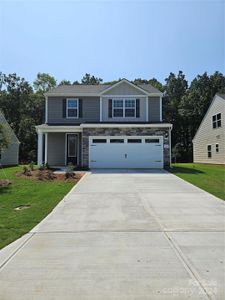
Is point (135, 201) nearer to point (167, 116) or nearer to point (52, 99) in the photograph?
point (52, 99)

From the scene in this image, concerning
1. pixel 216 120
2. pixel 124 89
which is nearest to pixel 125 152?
pixel 124 89

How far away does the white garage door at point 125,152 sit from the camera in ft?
66.6

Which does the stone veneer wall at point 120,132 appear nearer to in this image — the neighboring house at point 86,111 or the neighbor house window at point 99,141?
the neighbor house window at point 99,141

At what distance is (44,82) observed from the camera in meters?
46.5

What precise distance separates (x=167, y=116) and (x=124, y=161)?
27.3 m

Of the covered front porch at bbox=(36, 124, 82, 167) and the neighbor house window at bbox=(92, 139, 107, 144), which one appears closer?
the neighbor house window at bbox=(92, 139, 107, 144)

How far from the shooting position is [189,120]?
45.0 m

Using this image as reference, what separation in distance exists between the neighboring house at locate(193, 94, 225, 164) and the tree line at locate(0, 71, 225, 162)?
7703 mm

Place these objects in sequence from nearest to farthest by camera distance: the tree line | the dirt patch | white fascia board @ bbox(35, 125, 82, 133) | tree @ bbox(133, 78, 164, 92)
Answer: the dirt patch
white fascia board @ bbox(35, 125, 82, 133)
the tree line
tree @ bbox(133, 78, 164, 92)

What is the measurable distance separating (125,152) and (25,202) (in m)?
11.3

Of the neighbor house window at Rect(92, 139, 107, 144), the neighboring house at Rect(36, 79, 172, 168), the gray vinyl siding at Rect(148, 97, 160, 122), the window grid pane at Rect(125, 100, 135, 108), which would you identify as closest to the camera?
the neighbor house window at Rect(92, 139, 107, 144)

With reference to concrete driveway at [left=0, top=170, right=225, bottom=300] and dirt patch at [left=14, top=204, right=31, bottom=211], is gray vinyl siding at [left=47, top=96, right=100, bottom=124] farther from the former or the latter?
dirt patch at [left=14, top=204, right=31, bottom=211]

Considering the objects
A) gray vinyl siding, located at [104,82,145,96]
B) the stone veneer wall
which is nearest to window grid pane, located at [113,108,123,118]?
gray vinyl siding, located at [104,82,145,96]

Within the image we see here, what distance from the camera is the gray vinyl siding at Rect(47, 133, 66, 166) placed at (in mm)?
22875
